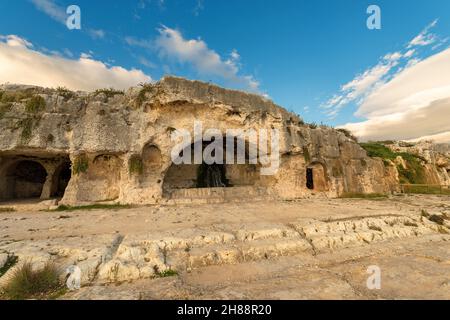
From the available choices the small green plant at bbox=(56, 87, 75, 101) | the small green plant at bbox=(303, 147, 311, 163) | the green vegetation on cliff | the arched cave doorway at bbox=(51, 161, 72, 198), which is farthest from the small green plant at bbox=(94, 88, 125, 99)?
the green vegetation on cliff

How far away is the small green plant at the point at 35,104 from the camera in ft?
34.4

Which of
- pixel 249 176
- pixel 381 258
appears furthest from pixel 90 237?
pixel 249 176

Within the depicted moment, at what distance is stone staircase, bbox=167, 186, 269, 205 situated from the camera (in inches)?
470

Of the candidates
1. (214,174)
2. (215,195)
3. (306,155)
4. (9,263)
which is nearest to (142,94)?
(215,195)

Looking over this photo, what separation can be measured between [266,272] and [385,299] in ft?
5.50

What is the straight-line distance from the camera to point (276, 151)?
559 inches

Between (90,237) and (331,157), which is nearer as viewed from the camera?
(90,237)

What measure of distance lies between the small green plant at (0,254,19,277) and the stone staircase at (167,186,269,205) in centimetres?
753

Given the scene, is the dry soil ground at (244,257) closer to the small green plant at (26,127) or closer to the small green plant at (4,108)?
the small green plant at (26,127)

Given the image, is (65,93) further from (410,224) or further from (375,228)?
(410,224)

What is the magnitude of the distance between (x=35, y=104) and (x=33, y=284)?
10.4 m

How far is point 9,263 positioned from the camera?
12.5 feet
